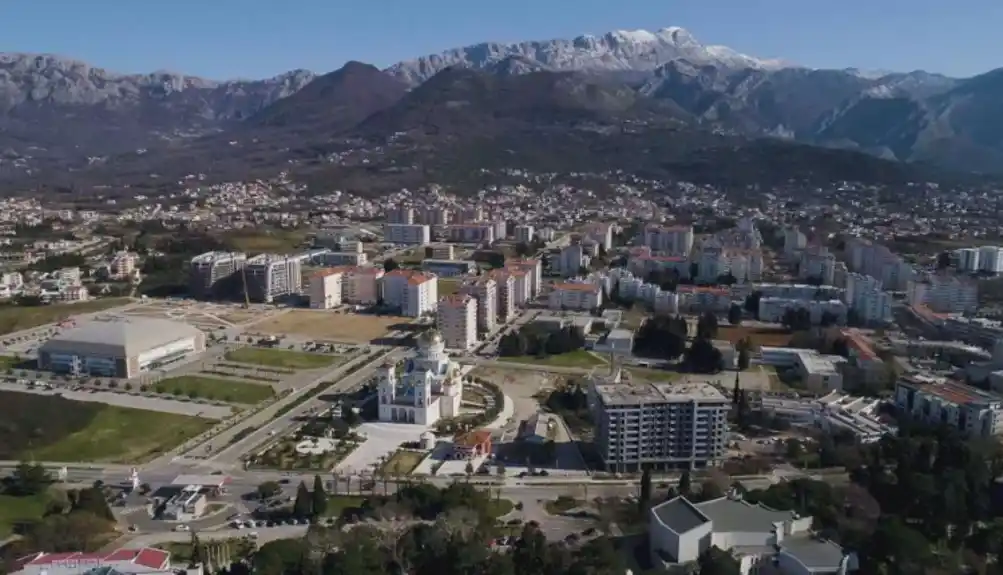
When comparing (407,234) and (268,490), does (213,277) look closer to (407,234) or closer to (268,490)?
(407,234)

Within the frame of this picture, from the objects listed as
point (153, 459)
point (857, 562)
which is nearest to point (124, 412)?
point (153, 459)

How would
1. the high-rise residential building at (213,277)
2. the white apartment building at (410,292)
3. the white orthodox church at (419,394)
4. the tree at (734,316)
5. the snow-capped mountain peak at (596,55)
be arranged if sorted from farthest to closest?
the snow-capped mountain peak at (596,55), the high-rise residential building at (213,277), the white apartment building at (410,292), the tree at (734,316), the white orthodox church at (419,394)

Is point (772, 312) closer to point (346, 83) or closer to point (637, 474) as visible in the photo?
point (637, 474)

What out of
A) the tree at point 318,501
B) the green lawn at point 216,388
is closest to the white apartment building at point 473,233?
the green lawn at point 216,388

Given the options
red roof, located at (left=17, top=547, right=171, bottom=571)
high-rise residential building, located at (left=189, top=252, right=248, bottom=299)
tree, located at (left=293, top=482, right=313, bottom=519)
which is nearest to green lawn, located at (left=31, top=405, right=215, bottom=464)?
tree, located at (left=293, top=482, right=313, bottom=519)

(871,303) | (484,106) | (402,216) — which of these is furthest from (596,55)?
(871,303)

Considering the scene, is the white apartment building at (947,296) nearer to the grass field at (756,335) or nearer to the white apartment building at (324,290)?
the grass field at (756,335)
